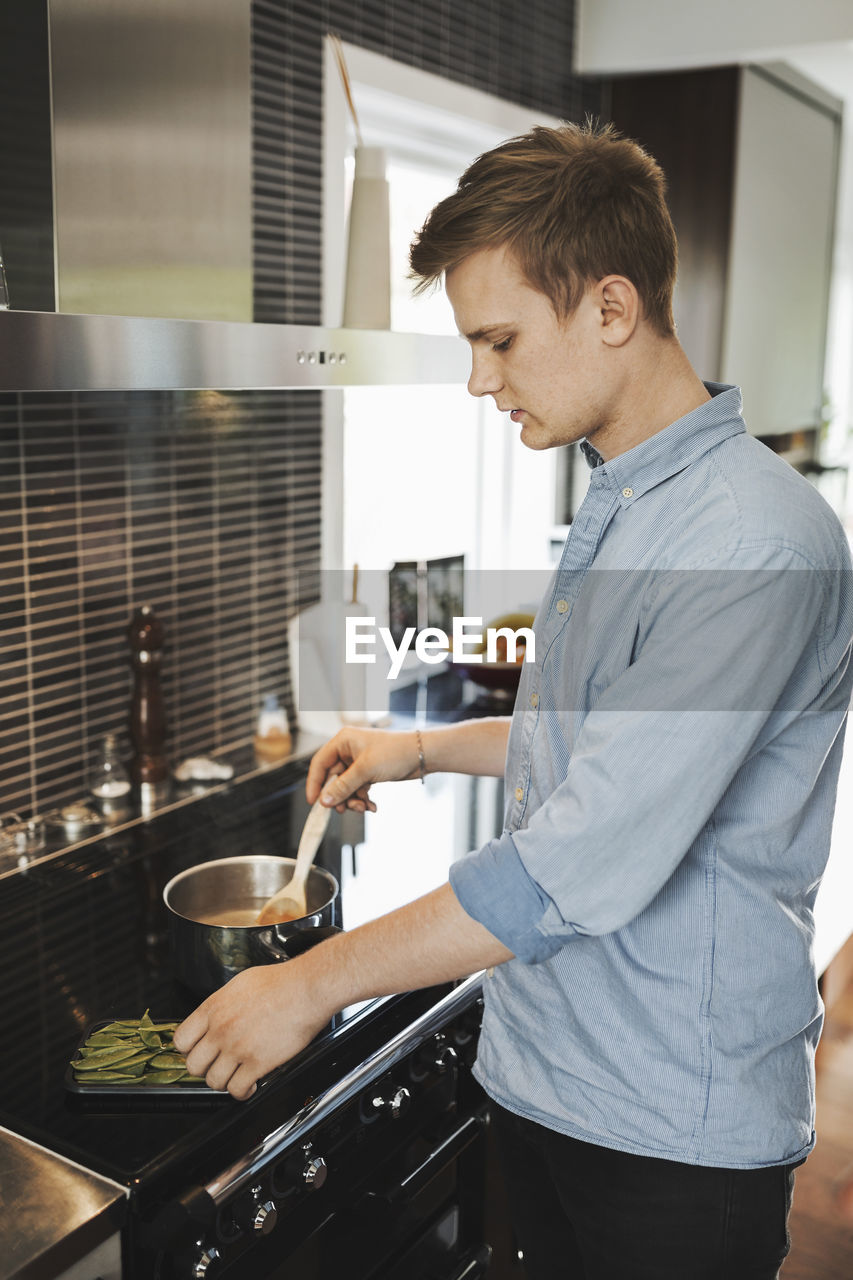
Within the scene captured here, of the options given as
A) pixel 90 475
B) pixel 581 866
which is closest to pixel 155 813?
pixel 90 475

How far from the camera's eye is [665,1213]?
1099 mm

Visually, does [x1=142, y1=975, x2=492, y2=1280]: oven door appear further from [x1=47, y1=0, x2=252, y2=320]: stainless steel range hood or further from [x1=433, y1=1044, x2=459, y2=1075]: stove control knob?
[x1=47, y1=0, x2=252, y2=320]: stainless steel range hood

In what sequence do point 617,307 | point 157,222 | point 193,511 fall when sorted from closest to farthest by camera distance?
1. point 617,307
2. point 157,222
3. point 193,511

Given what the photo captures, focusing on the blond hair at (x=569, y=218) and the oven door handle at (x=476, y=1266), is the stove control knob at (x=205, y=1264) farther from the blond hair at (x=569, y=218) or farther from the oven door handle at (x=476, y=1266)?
the blond hair at (x=569, y=218)

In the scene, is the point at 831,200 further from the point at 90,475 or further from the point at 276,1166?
the point at 276,1166

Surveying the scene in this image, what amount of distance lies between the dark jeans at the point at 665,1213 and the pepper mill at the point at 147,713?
931 mm

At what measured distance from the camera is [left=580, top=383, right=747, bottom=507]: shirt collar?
1.06 m

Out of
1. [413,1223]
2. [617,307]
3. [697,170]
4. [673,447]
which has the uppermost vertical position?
[697,170]

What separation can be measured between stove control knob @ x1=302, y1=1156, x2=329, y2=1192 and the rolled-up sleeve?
0.42 m

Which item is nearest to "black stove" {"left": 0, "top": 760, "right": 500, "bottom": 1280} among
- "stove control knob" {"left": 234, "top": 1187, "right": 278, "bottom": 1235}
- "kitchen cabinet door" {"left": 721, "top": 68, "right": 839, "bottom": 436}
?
"stove control knob" {"left": 234, "top": 1187, "right": 278, "bottom": 1235}

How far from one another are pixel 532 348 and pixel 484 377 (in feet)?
0.23

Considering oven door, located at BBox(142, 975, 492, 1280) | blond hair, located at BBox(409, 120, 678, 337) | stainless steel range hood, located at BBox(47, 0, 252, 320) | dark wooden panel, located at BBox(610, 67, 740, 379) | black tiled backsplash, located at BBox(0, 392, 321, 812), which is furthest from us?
dark wooden panel, located at BBox(610, 67, 740, 379)

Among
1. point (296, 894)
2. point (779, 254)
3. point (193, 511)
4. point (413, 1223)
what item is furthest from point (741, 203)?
point (413, 1223)

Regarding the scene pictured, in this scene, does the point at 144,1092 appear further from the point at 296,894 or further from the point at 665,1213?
the point at 665,1213
